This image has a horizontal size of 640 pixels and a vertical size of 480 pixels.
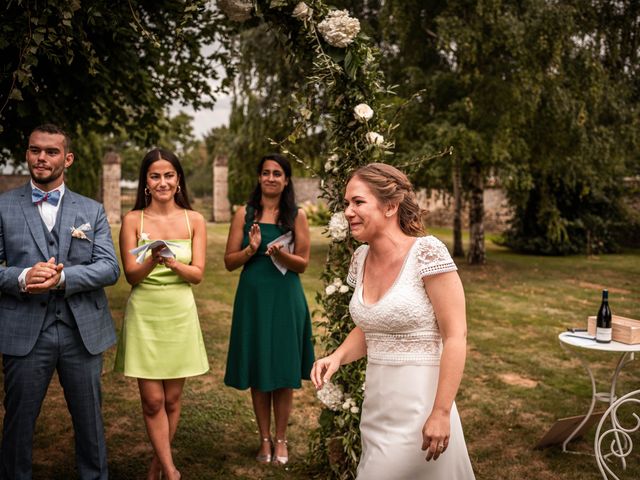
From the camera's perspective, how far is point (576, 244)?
19.6 metres

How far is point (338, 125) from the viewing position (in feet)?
13.1

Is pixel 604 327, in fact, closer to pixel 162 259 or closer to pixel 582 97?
pixel 162 259

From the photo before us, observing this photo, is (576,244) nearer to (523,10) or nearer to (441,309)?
(523,10)

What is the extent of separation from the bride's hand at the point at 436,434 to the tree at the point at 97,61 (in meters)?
2.72

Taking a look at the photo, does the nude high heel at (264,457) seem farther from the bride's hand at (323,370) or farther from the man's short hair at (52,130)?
the man's short hair at (52,130)

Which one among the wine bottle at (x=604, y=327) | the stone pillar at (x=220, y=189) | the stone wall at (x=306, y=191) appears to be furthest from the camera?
the stone wall at (x=306, y=191)

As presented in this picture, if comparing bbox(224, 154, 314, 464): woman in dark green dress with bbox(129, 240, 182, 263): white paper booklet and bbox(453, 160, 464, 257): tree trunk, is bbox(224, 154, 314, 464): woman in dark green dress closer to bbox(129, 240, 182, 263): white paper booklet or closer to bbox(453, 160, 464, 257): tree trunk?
bbox(129, 240, 182, 263): white paper booklet

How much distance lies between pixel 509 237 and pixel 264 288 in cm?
1768

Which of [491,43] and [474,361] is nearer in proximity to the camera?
[474,361]

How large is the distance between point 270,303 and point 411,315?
6.86 ft

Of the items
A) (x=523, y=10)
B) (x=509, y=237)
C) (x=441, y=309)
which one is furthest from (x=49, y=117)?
(x=509, y=237)

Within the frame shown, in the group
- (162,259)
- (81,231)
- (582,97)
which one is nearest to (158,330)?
(162,259)

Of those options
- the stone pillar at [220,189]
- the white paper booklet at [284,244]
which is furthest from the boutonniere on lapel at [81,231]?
the stone pillar at [220,189]

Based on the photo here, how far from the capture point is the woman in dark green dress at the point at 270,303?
14.5 ft
